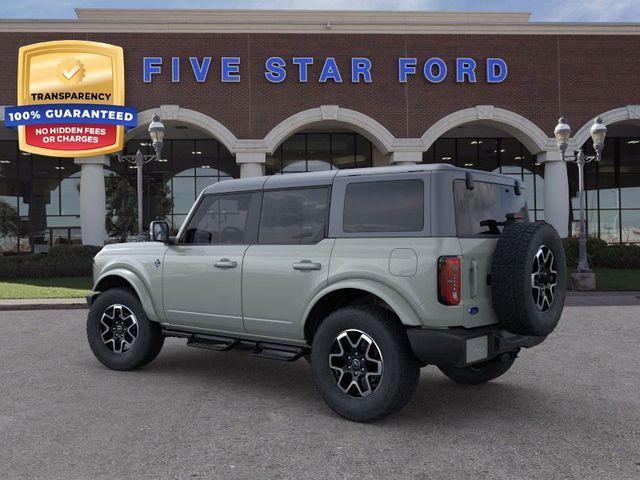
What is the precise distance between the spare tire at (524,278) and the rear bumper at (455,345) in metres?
0.21

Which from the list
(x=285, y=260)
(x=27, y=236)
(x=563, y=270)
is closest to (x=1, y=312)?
(x=285, y=260)

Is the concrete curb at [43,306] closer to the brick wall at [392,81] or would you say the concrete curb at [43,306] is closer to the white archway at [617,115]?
the brick wall at [392,81]

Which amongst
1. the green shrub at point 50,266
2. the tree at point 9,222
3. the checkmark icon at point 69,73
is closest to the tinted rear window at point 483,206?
the green shrub at point 50,266

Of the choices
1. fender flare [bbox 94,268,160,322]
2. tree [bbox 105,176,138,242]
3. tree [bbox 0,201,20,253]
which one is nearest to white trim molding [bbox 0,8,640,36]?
tree [bbox 105,176,138,242]

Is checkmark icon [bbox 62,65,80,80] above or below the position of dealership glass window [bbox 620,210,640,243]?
above

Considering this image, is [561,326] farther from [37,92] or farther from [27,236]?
[27,236]

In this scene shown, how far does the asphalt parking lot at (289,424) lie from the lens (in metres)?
3.73

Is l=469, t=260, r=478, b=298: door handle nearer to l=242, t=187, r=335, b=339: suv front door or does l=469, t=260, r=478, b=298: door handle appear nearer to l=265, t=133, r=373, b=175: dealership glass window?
l=242, t=187, r=335, b=339: suv front door

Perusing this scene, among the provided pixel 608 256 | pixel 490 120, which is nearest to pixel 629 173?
pixel 608 256

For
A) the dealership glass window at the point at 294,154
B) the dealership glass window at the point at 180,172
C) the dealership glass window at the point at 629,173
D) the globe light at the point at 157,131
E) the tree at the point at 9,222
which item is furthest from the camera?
the dealership glass window at the point at 629,173

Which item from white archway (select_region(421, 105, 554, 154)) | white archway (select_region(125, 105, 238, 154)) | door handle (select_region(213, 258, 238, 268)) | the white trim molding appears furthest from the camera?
white archway (select_region(421, 105, 554, 154))

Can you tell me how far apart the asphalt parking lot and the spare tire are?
2.85 feet

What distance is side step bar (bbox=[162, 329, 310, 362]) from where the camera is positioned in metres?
5.22

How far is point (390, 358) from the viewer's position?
14.5 feet
